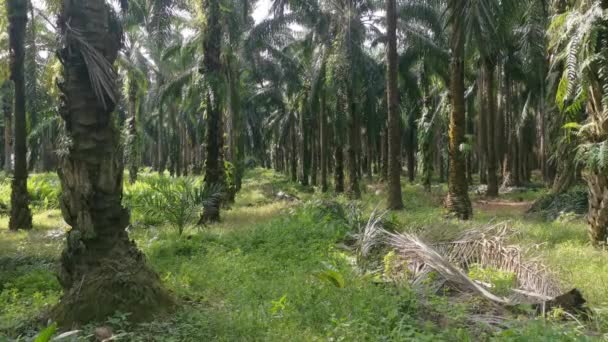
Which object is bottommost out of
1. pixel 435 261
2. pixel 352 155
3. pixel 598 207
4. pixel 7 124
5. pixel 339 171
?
pixel 435 261

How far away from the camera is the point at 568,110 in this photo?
29.6 feet

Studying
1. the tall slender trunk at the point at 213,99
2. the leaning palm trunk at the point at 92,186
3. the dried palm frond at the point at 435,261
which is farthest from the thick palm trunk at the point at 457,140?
the leaning palm trunk at the point at 92,186

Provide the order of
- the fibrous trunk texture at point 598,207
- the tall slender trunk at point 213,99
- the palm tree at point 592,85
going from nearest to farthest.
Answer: the palm tree at point 592,85, the fibrous trunk texture at point 598,207, the tall slender trunk at point 213,99

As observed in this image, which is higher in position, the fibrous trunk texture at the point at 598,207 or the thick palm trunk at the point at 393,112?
the thick palm trunk at the point at 393,112

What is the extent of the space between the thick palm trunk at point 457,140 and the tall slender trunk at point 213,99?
20.0 feet

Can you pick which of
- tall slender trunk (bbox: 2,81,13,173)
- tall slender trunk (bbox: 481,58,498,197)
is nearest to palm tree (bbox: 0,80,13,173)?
tall slender trunk (bbox: 2,81,13,173)

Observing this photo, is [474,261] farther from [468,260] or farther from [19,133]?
[19,133]

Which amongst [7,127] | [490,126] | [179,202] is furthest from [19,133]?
[7,127]

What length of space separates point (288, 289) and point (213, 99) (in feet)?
28.2

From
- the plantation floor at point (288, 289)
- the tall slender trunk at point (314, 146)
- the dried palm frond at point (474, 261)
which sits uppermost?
the tall slender trunk at point (314, 146)

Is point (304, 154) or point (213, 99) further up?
point (213, 99)

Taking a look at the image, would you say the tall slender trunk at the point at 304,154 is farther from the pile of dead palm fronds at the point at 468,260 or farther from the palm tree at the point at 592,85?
the pile of dead palm fronds at the point at 468,260

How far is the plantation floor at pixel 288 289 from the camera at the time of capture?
518 centimetres

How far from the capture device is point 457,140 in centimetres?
1328
